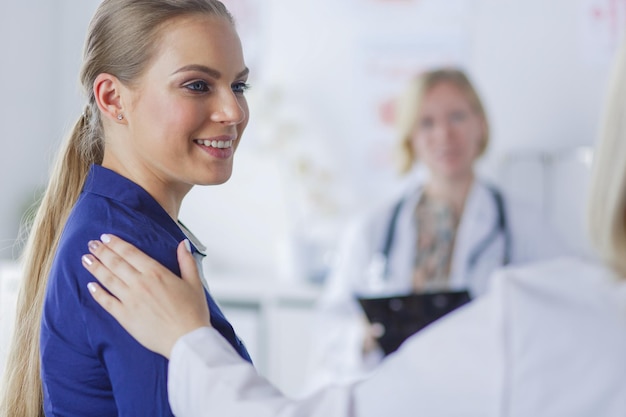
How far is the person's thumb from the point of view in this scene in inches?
30.1

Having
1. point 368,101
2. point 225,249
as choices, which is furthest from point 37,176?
Answer: point 368,101

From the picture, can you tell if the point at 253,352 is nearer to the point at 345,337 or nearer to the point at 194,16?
the point at 345,337

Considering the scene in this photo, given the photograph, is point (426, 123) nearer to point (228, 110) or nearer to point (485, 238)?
point (485, 238)

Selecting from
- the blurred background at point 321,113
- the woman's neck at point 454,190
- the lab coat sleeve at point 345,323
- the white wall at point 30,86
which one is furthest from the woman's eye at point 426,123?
the white wall at point 30,86

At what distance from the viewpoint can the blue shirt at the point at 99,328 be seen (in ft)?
2.39

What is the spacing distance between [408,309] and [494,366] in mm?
1334

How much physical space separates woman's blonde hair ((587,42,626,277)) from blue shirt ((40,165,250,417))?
1.21 feet

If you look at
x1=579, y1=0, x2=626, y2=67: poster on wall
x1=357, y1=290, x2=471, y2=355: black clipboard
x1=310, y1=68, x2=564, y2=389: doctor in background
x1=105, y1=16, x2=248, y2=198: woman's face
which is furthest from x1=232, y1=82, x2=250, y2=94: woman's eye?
x1=579, y1=0, x2=626, y2=67: poster on wall

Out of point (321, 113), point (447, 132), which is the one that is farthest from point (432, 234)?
point (321, 113)

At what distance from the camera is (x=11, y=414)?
84cm

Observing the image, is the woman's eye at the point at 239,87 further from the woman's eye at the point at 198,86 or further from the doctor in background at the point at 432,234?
the doctor in background at the point at 432,234

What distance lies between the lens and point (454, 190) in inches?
92.6

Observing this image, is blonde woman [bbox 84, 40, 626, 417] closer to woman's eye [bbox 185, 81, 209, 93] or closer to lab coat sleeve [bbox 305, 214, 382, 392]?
woman's eye [bbox 185, 81, 209, 93]

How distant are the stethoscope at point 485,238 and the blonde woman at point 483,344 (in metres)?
1.51
